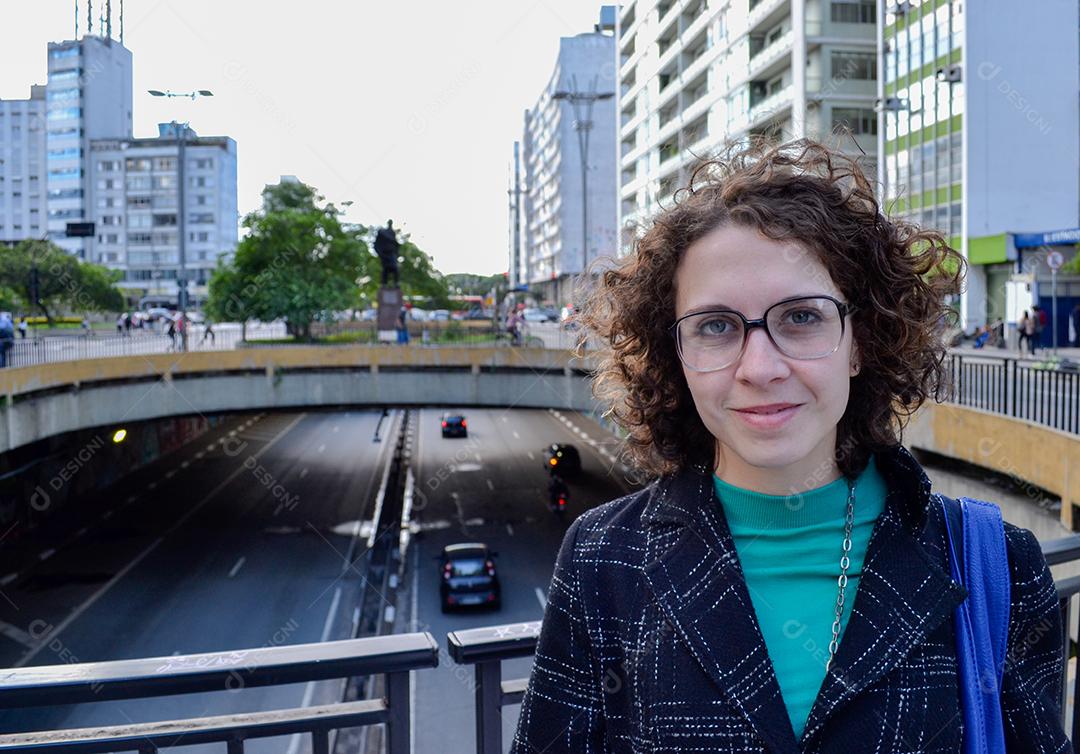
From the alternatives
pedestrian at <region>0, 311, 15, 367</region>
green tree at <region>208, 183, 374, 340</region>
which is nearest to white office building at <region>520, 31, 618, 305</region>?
green tree at <region>208, 183, 374, 340</region>

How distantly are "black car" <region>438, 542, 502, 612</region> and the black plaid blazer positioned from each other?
1972cm

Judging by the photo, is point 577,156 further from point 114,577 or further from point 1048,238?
point 114,577

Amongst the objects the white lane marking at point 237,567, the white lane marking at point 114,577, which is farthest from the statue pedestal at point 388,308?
the white lane marking at point 237,567

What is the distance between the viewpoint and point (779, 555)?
6.21ft

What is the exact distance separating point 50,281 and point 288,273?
29559 millimetres

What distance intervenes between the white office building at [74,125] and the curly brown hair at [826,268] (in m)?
104

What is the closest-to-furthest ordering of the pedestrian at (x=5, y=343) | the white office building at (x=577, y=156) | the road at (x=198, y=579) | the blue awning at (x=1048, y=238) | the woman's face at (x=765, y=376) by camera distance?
1. the woman's face at (x=765, y=376)
2. the road at (x=198, y=579)
3. the pedestrian at (x=5, y=343)
4. the blue awning at (x=1048, y=238)
5. the white office building at (x=577, y=156)

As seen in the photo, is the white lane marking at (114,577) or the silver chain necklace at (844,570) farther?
the white lane marking at (114,577)

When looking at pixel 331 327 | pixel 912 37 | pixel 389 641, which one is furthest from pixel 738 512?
pixel 912 37

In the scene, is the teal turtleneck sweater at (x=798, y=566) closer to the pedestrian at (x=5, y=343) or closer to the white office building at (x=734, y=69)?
the pedestrian at (x=5, y=343)

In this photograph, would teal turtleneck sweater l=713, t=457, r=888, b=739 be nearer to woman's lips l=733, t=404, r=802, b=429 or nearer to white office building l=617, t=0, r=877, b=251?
woman's lips l=733, t=404, r=802, b=429

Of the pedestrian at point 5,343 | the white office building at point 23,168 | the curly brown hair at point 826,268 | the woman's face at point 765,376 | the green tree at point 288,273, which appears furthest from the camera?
the white office building at point 23,168

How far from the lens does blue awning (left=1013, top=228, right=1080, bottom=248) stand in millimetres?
36169

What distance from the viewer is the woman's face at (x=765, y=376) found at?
6.12 ft
